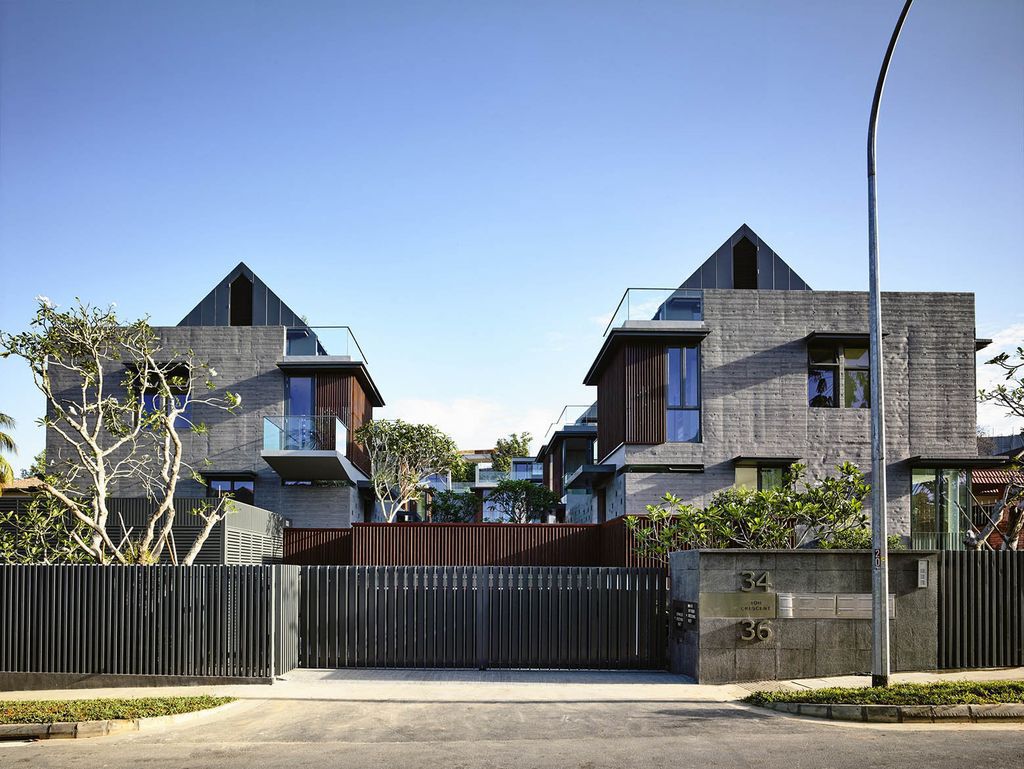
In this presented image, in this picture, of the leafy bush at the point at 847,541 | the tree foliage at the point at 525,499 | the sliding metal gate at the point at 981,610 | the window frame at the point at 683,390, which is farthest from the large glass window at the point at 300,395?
the sliding metal gate at the point at 981,610

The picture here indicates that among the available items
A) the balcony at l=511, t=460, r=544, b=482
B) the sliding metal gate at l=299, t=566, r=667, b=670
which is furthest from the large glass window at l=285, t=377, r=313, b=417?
the balcony at l=511, t=460, r=544, b=482

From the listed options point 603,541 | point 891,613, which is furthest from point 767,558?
point 603,541

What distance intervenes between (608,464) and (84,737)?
19382mm

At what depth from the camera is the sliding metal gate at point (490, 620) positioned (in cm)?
1716

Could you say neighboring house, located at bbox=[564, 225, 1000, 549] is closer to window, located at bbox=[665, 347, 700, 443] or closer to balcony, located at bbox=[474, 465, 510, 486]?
window, located at bbox=[665, 347, 700, 443]

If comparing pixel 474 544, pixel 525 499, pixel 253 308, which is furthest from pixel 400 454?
pixel 525 499

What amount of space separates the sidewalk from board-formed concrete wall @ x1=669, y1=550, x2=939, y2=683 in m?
0.32

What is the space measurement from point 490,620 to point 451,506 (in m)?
35.5

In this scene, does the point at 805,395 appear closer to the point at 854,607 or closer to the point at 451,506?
the point at 854,607

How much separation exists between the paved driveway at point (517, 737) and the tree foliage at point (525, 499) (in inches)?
1282

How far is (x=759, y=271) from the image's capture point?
28672 mm

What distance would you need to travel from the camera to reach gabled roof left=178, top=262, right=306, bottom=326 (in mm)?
31969

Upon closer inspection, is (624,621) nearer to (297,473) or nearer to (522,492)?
(297,473)

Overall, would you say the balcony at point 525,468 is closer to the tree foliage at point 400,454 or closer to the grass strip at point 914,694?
the tree foliage at point 400,454
